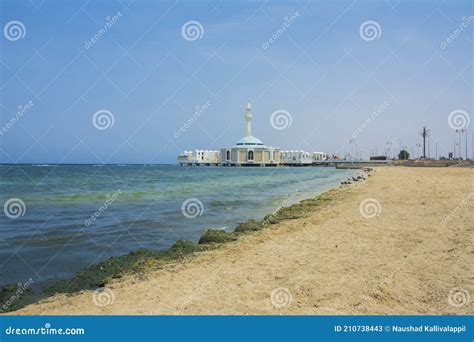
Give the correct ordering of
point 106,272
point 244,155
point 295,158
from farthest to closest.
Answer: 1. point 295,158
2. point 244,155
3. point 106,272

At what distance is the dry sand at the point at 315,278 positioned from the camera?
526 centimetres

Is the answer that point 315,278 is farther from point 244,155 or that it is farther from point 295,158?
point 295,158

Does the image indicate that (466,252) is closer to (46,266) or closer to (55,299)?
(55,299)

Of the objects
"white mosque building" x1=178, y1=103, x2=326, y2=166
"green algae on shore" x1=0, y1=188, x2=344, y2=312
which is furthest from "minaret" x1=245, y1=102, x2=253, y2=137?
"green algae on shore" x1=0, y1=188, x2=344, y2=312

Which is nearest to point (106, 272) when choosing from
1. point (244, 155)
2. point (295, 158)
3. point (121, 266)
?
point (121, 266)

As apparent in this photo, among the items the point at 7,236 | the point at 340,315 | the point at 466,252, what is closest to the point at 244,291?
the point at 340,315

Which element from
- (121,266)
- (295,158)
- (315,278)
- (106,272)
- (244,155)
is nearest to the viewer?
(315,278)

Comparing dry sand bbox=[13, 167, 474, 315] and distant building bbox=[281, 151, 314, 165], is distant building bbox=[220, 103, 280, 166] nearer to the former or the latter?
distant building bbox=[281, 151, 314, 165]

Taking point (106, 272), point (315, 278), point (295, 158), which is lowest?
point (106, 272)

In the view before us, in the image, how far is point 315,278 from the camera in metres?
6.39

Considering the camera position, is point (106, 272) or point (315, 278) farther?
point (106, 272)

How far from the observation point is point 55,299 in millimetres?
→ 6320

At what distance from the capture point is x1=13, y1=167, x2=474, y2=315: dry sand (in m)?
5.26
